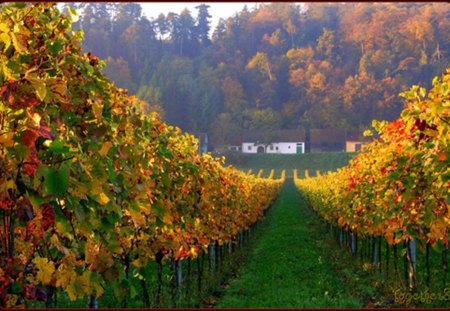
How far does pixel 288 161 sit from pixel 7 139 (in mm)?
84289

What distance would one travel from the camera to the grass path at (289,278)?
32.0ft

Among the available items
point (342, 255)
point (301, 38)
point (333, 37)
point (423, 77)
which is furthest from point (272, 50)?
point (342, 255)

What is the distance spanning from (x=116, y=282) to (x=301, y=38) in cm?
14593

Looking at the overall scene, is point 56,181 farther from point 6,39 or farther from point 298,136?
point 298,136

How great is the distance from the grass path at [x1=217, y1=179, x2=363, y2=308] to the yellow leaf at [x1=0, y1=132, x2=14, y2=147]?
24.3ft

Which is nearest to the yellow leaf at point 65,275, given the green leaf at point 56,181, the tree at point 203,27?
the green leaf at point 56,181

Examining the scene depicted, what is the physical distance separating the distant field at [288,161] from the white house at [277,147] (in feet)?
47.5

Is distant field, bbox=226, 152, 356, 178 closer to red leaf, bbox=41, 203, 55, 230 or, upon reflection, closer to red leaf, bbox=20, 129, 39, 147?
red leaf, bbox=41, 203, 55, 230

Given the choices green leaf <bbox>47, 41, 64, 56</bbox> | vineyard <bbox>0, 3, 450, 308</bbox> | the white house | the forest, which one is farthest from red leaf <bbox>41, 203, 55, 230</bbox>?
the white house

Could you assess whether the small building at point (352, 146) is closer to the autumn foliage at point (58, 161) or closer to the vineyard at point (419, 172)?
the vineyard at point (419, 172)

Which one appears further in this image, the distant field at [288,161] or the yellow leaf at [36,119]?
the distant field at [288,161]

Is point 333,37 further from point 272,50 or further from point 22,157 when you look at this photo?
point 22,157

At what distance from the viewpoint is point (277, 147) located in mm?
103062

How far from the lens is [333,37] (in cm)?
13275
